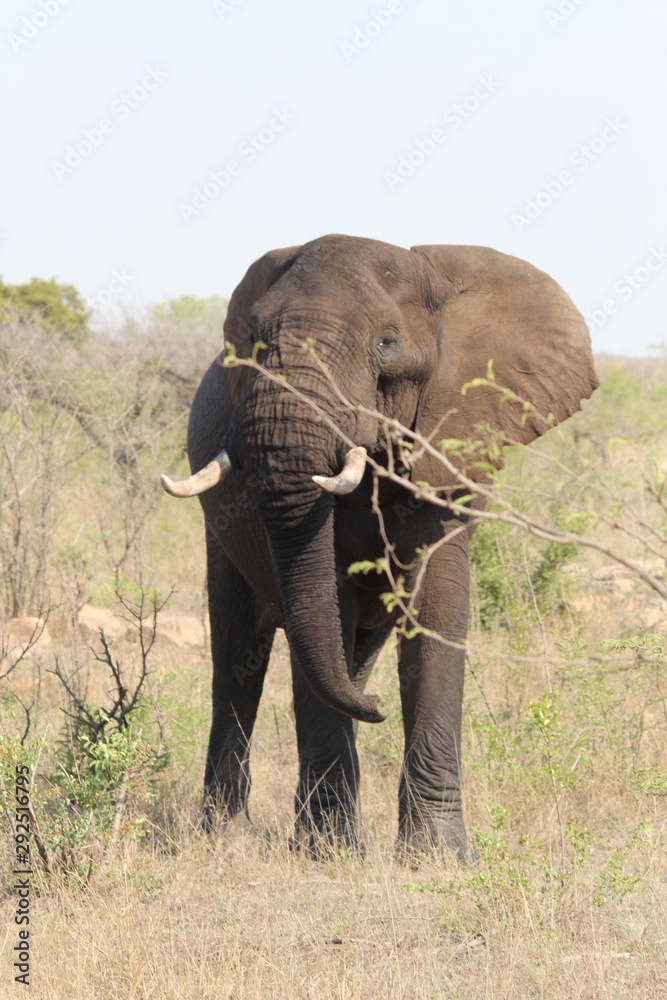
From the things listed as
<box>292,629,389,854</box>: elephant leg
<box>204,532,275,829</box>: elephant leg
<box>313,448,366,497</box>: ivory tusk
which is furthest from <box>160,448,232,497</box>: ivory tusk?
<box>204,532,275,829</box>: elephant leg

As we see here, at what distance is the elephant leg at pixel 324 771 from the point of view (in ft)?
16.8

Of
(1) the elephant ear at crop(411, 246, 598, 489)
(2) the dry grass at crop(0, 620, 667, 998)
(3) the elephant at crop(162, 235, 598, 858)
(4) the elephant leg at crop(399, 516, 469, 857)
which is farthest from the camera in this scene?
(1) the elephant ear at crop(411, 246, 598, 489)

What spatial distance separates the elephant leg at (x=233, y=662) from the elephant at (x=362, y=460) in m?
0.06

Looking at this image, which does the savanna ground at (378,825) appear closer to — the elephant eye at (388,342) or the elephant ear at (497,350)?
the elephant ear at (497,350)

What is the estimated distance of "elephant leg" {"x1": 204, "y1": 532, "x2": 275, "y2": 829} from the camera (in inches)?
236

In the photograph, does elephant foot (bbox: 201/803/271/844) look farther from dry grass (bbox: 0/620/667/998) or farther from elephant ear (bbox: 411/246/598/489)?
elephant ear (bbox: 411/246/598/489)

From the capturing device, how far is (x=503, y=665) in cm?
710

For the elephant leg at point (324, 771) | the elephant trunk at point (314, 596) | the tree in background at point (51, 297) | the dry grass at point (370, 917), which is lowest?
the dry grass at point (370, 917)

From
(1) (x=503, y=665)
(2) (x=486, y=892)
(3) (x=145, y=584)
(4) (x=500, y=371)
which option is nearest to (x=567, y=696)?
(1) (x=503, y=665)

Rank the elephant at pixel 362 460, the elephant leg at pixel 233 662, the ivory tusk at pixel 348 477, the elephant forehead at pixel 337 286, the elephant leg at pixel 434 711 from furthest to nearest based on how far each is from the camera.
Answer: the elephant leg at pixel 233 662 → the elephant leg at pixel 434 711 → the elephant forehead at pixel 337 286 → the elephant at pixel 362 460 → the ivory tusk at pixel 348 477

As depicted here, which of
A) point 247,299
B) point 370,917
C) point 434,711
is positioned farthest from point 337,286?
point 370,917

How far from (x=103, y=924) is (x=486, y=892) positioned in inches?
49.1

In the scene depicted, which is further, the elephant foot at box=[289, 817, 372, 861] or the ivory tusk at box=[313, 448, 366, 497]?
the elephant foot at box=[289, 817, 372, 861]

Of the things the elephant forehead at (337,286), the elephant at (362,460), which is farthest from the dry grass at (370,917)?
the elephant forehead at (337,286)
